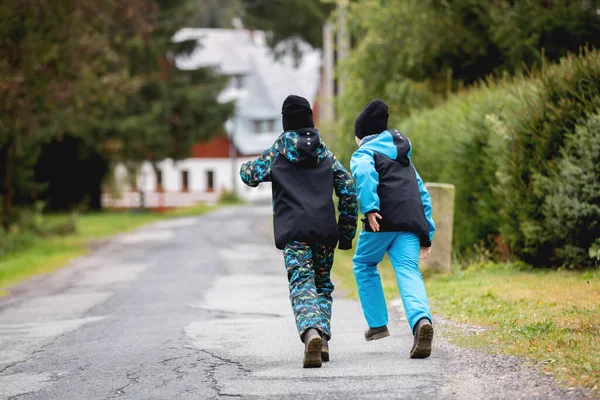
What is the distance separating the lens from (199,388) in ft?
18.6

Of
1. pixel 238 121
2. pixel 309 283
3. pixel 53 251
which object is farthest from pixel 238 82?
pixel 309 283

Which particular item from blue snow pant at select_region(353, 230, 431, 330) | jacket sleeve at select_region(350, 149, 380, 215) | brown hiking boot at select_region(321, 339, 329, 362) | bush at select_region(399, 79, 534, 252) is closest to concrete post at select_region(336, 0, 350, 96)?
bush at select_region(399, 79, 534, 252)

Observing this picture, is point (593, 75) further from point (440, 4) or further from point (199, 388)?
point (440, 4)

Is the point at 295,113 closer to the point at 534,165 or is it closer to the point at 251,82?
the point at 534,165

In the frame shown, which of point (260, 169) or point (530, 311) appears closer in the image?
point (260, 169)

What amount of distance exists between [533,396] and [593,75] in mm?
6237

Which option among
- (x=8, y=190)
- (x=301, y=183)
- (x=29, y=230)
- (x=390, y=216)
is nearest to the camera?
(x=301, y=183)

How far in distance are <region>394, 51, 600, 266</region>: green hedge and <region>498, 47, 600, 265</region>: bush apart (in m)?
0.01

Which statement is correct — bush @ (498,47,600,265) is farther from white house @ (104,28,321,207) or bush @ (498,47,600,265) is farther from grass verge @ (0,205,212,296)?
white house @ (104,28,321,207)

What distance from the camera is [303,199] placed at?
6348 mm

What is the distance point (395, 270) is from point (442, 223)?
5237 mm

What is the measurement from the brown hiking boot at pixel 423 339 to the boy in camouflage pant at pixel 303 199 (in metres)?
0.64

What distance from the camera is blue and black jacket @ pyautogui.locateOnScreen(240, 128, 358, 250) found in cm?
633

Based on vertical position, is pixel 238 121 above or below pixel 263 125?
above
